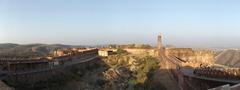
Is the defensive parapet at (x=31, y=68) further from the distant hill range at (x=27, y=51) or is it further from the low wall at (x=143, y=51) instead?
the low wall at (x=143, y=51)

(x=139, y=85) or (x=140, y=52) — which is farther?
(x=140, y=52)

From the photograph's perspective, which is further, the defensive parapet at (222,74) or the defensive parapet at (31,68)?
the defensive parapet at (31,68)

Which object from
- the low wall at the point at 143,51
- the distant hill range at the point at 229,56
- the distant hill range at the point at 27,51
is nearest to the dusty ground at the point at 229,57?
the distant hill range at the point at 229,56

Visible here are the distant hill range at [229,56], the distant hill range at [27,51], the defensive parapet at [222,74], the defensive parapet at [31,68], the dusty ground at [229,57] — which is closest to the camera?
the defensive parapet at [222,74]

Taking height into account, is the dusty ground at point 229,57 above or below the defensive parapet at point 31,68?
below

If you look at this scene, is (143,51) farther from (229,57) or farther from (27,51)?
(229,57)

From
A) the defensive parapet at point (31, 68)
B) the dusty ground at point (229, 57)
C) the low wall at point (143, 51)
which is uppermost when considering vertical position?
the low wall at point (143, 51)

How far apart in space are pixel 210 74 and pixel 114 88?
12.5 m

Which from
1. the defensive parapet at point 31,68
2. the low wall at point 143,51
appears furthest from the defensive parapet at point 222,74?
the low wall at point 143,51

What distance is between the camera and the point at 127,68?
46.5 meters

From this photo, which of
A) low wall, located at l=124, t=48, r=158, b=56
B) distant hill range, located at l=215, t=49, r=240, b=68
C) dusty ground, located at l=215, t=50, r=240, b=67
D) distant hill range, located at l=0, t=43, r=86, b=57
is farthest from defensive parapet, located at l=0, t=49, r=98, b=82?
distant hill range, located at l=215, t=49, r=240, b=68

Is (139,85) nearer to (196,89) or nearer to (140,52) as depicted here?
(196,89)

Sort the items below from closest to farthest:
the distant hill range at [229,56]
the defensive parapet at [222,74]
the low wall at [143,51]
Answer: the defensive parapet at [222,74] → the low wall at [143,51] → the distant hill range at [229,56]

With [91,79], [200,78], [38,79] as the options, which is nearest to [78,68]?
[91,79]
